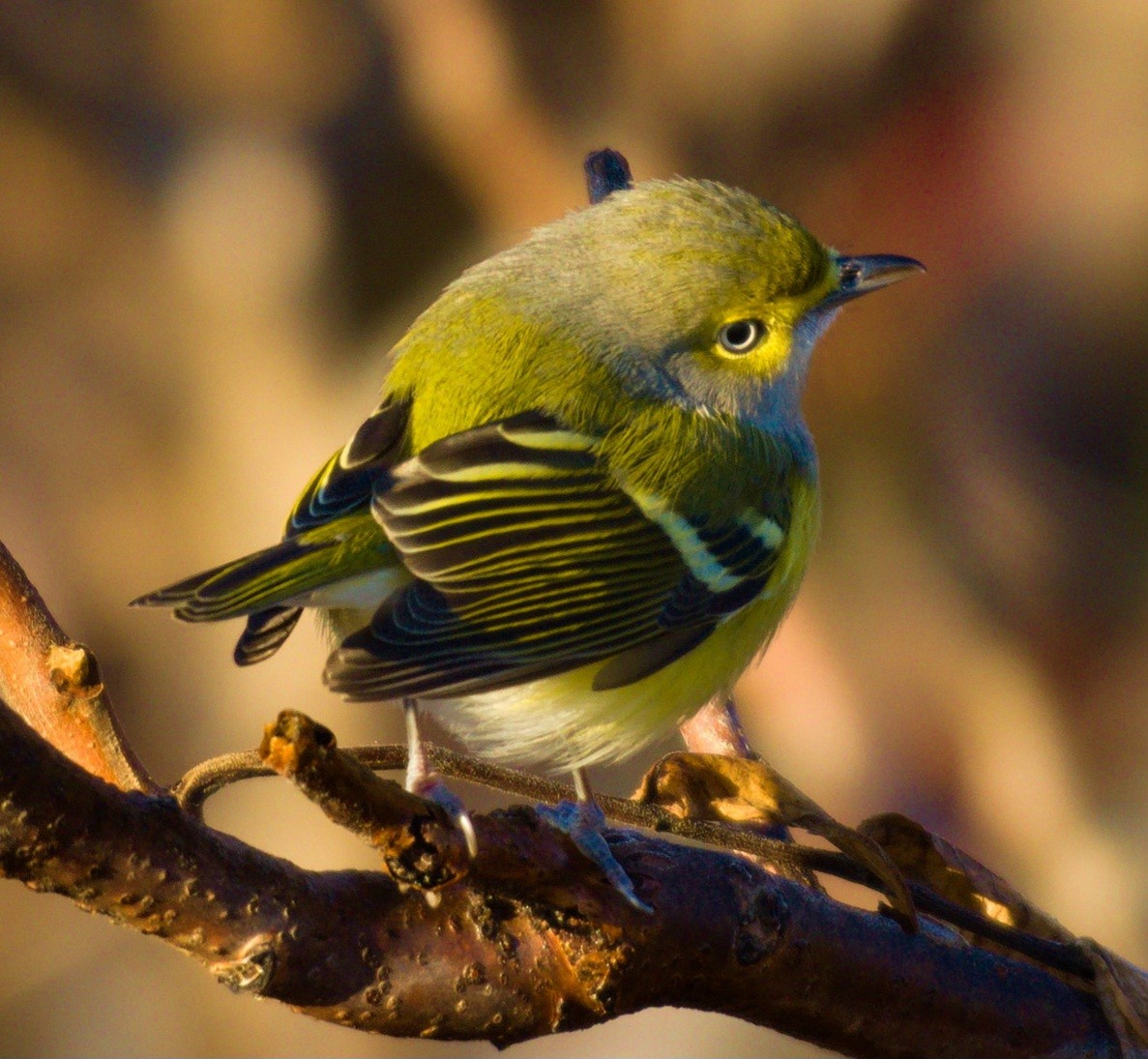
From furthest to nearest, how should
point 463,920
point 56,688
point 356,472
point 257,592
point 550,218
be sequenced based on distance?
point 550,218 < point 356,472 < point 257,592 < point 56,688 < point 463,920

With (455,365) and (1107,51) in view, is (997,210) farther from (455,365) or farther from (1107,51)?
(455,365)

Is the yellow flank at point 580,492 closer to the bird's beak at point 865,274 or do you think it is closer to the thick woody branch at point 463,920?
the bird's beak at point 865,274

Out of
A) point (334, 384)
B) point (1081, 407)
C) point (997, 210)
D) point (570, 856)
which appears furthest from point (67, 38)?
point (570, 856)

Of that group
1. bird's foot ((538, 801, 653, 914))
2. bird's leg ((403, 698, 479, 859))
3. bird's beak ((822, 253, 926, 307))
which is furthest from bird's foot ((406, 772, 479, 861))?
bird's beak ((822, 253, 926, 307))

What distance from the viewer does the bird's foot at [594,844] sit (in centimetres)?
173

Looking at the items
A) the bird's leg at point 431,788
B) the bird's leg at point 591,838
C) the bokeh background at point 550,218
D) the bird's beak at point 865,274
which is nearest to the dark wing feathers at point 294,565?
the bird's leg at point 431,788

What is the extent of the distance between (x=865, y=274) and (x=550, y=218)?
2.49m

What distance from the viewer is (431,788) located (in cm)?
191

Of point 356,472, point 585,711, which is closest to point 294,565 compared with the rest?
point 356,472

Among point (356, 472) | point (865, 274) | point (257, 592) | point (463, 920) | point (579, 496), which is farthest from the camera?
point (865, 274)

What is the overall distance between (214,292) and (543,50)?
1497 mm

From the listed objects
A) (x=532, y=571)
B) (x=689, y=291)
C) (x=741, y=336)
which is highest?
(x=689, y=291)

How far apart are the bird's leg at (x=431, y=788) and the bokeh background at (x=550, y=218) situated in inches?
124

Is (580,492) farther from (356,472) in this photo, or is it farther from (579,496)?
(356,472)
